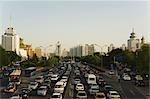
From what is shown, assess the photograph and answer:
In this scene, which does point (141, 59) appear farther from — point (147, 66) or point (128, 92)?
point (128, 92)

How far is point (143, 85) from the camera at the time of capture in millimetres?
29406

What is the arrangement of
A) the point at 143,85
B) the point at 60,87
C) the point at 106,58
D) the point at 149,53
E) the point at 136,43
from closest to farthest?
the point at 60,87 → the point at 143,85 → the point at 149,53 → the point at 106,58 → the point at 136,43

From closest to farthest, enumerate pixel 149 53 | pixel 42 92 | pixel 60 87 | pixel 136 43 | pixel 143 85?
pixel 42 92
pixel 60 87
pixel 143 85
pixel 149 53
pixel 136 43

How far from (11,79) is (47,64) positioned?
124 feet

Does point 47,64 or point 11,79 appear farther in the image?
point 47,64

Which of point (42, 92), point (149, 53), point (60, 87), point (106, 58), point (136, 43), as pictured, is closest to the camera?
point (42, 92)

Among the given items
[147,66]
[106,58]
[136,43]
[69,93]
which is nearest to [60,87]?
[69,93]

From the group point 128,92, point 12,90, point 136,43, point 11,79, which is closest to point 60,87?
point 12,90

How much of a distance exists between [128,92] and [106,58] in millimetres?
40464

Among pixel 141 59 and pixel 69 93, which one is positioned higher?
pixel 141 59

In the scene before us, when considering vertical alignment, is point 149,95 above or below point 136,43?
below

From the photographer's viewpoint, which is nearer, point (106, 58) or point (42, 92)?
point (42, 92)

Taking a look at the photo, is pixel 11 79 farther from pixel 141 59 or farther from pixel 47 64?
pixel 47 64

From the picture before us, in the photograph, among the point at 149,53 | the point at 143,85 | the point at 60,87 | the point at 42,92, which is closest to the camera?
the point at 42,92
